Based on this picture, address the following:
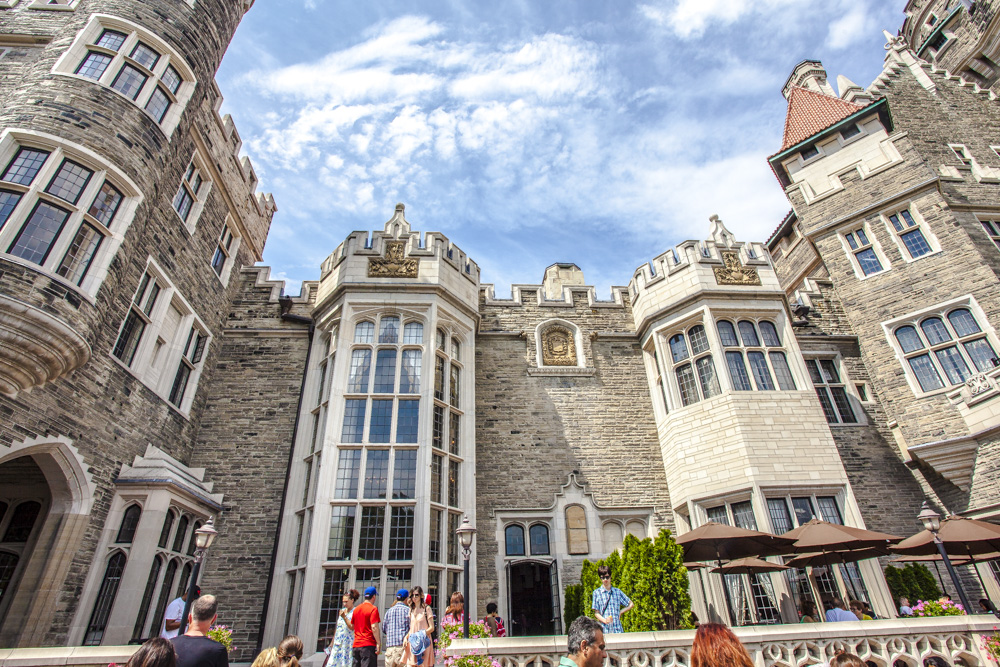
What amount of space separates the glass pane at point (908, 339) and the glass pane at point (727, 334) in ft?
14.3

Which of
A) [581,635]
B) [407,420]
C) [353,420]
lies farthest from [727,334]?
[581,635]

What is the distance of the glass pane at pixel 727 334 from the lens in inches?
518

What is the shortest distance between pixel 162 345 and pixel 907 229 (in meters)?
18.9

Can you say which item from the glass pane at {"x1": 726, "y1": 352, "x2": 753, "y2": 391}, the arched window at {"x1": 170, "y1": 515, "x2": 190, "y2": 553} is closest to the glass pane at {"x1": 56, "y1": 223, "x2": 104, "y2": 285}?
the arched window at {"x1": 170, "y1": 515, "x2": 190, "y2": 553}

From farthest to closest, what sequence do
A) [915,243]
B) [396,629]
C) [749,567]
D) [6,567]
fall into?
[915,243], [6,567], [749,567], [396,629]

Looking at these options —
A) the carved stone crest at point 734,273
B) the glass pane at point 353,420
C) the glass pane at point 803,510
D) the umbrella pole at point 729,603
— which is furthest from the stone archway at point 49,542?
the carved stone crest at point 734,273

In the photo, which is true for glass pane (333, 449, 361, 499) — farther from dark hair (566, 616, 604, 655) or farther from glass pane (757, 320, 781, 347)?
glass pane (757, 320, 781, 347)

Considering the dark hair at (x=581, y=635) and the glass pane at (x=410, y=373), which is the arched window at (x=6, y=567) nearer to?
the glass pane at (x=410, y=373)

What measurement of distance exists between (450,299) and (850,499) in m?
9.82

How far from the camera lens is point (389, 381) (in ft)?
40.2

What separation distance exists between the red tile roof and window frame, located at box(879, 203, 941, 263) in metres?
4.04

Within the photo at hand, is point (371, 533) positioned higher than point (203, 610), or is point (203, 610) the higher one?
point (371, 533)

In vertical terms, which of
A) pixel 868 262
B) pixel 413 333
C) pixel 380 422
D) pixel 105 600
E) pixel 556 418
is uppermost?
pixel 868 262

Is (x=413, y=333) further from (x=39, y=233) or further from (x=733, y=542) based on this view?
(x=733, y=542)
